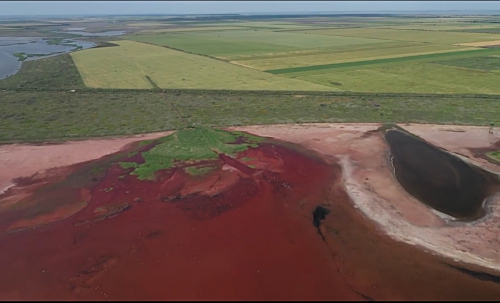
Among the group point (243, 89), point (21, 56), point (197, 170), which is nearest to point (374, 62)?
point (243, 89)

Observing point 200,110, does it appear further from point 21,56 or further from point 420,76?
point 21,56

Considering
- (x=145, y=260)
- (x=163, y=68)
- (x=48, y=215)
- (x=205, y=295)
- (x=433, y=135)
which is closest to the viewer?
(x=205, y=295)

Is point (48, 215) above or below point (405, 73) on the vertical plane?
below

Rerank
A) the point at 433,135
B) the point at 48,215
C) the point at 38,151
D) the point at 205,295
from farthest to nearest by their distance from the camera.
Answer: the point at 433,135
the point at 38,151
the point at 48,215
the point at 205,295

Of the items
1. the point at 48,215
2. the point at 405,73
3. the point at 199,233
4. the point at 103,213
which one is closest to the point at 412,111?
the point at 405,73

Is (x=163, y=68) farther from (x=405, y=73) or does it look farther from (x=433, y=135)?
(x=433, y=135)
